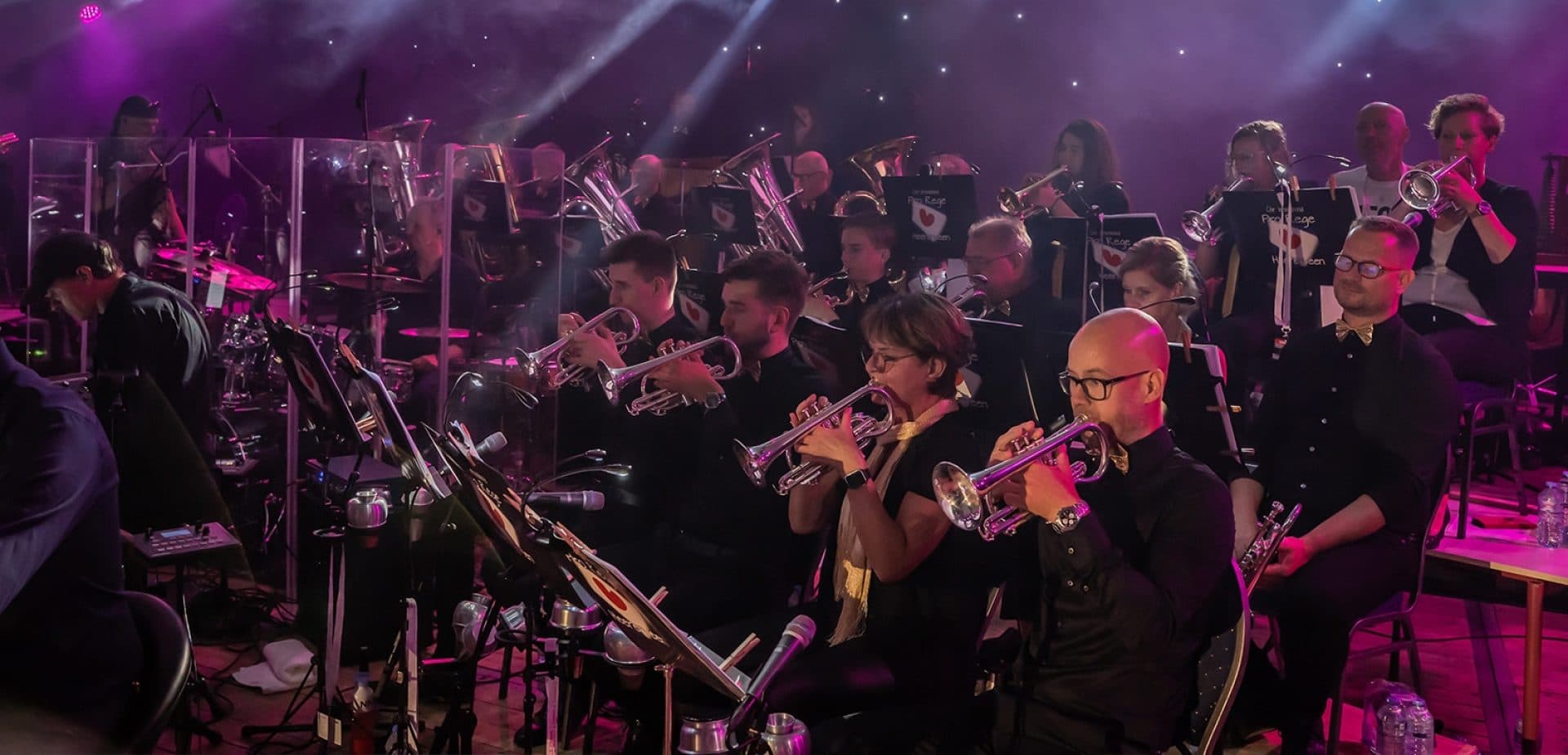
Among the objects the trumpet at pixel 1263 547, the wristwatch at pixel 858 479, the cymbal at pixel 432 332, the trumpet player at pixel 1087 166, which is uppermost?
the trumpet player at pixel 1087 166

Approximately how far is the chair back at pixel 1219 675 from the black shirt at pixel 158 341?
443 cm

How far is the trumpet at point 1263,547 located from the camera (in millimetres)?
3717

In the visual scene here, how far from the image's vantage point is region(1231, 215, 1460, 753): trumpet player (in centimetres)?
370

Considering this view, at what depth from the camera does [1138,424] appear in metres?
2.69

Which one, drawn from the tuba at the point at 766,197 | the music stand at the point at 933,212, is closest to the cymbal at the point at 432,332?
the tuba at the point at 766,197

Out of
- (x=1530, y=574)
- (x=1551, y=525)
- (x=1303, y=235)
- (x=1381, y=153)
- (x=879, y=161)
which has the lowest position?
(x=1530, y=574)

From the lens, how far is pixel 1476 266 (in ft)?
16.1

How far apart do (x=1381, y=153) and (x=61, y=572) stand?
497 cm

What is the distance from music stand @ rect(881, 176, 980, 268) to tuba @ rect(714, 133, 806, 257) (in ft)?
5.27

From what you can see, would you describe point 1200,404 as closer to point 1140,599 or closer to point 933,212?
point 1140,599

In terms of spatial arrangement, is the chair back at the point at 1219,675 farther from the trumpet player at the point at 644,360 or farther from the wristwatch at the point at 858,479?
the trumpet player at the point at 644,360

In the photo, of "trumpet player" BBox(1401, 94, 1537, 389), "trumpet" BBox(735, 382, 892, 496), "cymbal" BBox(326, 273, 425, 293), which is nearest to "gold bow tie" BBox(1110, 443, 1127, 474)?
"trumpet" BBox(735, 382, 892, 496)

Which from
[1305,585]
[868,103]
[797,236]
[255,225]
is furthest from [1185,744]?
[868,103]

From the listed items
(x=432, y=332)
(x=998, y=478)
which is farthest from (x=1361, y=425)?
(x=432, y=332)
